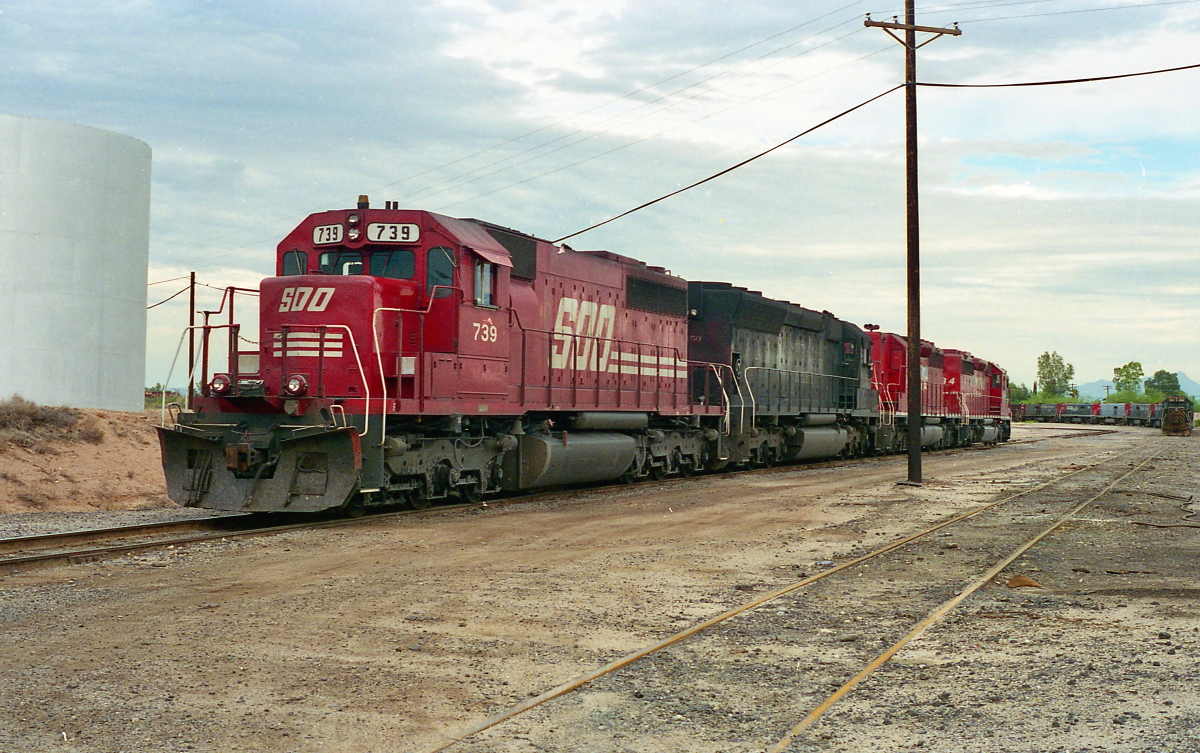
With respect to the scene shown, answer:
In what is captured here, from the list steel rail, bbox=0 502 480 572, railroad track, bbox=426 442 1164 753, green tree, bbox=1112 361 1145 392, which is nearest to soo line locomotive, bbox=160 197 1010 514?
steel rail, bbox=0 502 480 572

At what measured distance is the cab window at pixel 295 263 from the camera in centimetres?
1289

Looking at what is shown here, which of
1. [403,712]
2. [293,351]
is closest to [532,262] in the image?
[293,351]

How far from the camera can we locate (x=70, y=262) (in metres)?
28.0

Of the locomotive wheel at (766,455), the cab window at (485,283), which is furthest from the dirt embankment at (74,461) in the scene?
the locomotive wheel at (766,455)

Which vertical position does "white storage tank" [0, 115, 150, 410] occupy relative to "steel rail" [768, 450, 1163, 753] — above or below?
above

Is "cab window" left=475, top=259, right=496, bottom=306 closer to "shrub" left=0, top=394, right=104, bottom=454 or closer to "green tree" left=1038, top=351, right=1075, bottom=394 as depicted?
"shrub" left=0, top=394, right=104, bottom=454

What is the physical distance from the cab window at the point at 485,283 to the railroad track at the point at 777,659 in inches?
229

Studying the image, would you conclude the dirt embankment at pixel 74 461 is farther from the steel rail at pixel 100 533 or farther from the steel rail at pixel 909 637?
the steel rail at pixel 909 637

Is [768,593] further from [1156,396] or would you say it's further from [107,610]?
[1156,396]

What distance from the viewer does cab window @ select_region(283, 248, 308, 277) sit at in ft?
42.3

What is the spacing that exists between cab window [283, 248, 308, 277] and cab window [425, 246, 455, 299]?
155 cm

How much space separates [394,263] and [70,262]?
19.3 m

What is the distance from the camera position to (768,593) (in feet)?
25.8

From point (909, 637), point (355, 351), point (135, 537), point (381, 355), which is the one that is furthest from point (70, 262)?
point (909, 637)
